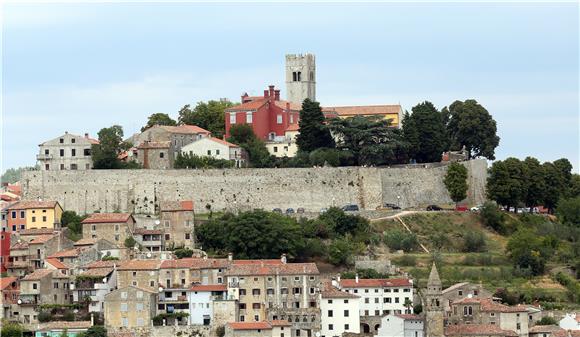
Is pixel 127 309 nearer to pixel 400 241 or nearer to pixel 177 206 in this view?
pixel 177 206

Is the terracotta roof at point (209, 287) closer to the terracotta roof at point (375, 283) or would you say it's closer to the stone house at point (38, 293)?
the terracotta roof at point (375, 283)

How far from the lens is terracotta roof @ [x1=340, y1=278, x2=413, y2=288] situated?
250ft

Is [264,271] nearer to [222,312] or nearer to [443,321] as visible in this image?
[222,312]

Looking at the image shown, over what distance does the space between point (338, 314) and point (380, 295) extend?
2738mm

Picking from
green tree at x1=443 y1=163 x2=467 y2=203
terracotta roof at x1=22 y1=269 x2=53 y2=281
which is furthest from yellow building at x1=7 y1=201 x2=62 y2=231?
green tree at x1=443 y1=163 x2=467 y2=203

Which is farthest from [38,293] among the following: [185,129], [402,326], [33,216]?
[185,129]

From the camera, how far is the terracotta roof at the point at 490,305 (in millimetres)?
74250

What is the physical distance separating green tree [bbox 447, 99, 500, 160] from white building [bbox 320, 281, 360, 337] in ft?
83.0

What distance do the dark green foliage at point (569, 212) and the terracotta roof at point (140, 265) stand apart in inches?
955

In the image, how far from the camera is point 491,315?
74125mm

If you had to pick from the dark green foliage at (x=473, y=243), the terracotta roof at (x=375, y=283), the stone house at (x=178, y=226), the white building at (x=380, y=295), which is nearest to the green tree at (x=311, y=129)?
the dark green foliage at (x=473, y=243)

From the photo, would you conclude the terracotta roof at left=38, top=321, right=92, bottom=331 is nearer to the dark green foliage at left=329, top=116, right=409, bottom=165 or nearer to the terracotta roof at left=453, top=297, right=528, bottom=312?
the terracotta roof at left=453, top=297, right=528, bottom=312

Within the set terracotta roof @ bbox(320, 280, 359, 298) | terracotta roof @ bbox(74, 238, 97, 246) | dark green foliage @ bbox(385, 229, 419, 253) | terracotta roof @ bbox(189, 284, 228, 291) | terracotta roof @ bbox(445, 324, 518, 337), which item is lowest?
terracotta roof @ bbox(445, 324, 518, 337)

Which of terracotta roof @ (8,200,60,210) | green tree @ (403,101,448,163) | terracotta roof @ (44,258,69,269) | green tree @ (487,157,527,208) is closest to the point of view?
terracotta roof @ (44,258,69,269)
